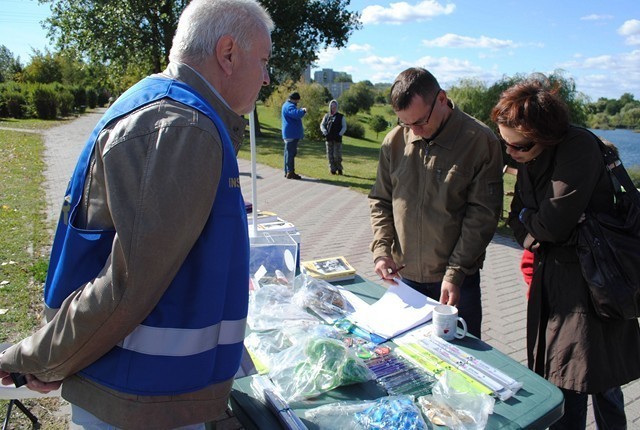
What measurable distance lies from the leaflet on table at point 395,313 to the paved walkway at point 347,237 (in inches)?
48.3

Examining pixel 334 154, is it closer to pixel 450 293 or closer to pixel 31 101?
pixel 450 293

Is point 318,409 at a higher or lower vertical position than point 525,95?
lower

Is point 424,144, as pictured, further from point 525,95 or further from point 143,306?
point 143,306

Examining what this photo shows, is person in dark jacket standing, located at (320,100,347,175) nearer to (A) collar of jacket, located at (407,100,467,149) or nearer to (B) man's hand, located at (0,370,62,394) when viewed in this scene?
(A) collar of jacket, located at (407,100,467,149)

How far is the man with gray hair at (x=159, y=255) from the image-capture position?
1000mm

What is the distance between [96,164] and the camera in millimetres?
1077

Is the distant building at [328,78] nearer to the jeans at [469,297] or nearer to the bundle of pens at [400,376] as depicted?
the jeans at [469,297]

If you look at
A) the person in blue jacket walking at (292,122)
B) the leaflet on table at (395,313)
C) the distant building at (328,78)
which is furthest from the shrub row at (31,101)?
the leaflet on table at (395,313)

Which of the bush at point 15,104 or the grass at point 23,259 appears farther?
the bush at point 15,104

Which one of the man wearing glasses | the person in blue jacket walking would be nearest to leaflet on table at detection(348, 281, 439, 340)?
the man wearing glasses

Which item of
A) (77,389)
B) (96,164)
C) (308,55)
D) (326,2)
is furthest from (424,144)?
(326,2)

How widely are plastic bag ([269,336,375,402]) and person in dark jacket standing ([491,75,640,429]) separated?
838 millimetres

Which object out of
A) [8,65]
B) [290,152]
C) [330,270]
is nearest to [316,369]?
[330,270]

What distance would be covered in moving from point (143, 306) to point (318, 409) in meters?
0.67
